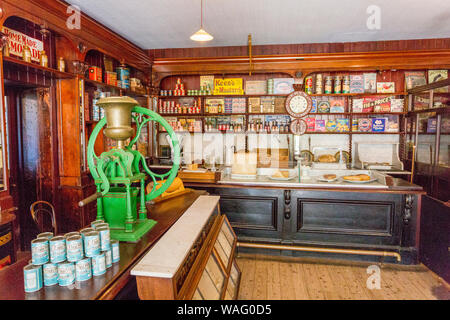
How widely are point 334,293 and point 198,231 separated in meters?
1.77

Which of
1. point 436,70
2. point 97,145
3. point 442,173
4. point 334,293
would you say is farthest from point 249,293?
point 436,70

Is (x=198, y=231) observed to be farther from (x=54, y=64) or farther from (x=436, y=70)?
(x=436, y=70)

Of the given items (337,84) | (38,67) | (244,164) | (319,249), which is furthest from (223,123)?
(38,67)

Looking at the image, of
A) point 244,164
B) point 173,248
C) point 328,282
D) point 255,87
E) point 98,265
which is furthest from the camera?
point 255,87

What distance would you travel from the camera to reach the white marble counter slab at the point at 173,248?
1.20 meters

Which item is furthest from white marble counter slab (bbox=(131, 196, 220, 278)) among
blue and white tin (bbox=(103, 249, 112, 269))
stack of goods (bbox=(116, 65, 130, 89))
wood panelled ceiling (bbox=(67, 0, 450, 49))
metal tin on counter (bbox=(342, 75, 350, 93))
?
metal tin on counter (bbox=(342, 75, 350, 93))

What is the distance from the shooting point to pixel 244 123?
5750mm

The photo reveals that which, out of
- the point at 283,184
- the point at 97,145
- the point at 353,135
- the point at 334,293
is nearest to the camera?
the point at 334,293

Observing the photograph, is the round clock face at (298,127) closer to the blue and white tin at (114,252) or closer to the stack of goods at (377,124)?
the stack of goods at (377,124)

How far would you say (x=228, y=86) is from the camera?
18.9 feet

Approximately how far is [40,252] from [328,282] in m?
2.66

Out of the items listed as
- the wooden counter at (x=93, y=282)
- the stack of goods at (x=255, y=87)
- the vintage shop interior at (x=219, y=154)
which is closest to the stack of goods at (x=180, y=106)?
the vintage shop interior at (x=219, y=154)

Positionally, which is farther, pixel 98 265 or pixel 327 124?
pixel 327 124

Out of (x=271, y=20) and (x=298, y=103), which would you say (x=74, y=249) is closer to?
(x=298, y=103)
